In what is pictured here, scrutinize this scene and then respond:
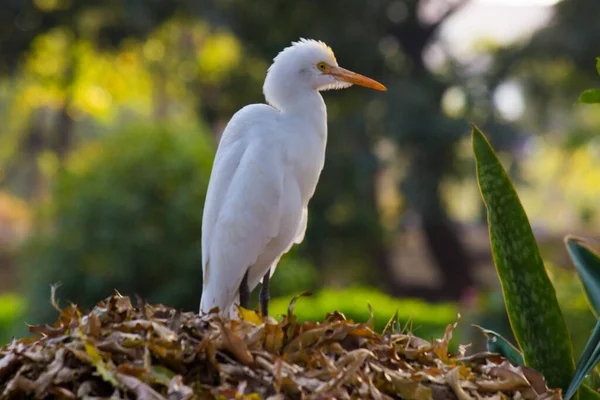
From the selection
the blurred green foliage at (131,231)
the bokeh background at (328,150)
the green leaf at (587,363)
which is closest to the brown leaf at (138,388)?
the green leaf at (587,363)

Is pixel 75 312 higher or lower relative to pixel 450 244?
higher

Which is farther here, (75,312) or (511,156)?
(511,156)

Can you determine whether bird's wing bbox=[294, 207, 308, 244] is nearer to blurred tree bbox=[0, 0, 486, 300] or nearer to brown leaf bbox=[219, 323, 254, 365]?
brown leaf bbox=[219, 323, 254, 365]

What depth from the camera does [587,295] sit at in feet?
9.64

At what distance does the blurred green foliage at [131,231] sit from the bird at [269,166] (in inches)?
184

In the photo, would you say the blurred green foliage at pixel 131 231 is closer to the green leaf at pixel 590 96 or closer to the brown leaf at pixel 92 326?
the green leaf at pixel 590 96

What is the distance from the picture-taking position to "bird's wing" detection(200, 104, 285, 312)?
455cm

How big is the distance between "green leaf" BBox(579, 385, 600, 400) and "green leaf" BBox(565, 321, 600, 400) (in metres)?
0.08

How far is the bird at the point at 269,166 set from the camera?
455 centimetres

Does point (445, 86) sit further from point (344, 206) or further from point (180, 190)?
point (180, 190)

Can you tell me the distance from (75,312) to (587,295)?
1.77 metres

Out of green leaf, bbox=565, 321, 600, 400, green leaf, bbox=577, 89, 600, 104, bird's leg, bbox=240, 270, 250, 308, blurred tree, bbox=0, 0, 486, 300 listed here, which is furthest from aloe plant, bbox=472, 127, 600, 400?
blurred tree, bbox=0, 0, 486, 300

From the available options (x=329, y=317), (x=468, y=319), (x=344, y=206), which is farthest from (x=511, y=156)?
(x=329, y=317)

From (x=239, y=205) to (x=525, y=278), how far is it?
7.41ft
